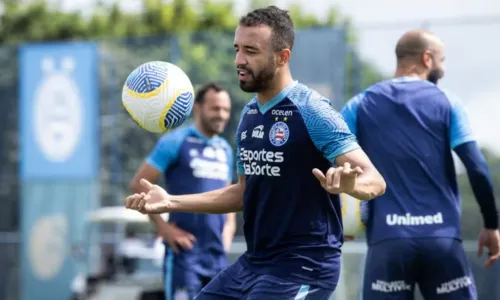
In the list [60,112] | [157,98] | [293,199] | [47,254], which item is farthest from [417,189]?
[60,112]

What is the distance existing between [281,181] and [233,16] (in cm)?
3089

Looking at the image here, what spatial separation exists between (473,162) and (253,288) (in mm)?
2101

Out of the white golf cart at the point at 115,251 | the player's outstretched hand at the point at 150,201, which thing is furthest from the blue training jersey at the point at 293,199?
the white golf cart at the point at 115,251

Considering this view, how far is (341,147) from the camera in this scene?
16.1ft

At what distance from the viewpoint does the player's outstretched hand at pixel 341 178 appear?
14.6 ft

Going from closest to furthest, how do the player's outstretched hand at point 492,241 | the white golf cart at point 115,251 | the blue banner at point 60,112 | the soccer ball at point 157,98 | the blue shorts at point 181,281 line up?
1. the soccer ball at point 157,98
2. the player's outstretched hand at point 492,241
3. the blue shorts at point 181,281
4. the white golf cart at point 115,251
5. the blue banner at point 60,112

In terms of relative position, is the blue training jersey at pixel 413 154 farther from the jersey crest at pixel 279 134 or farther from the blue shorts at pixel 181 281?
the blue shorts at pixel 181 281

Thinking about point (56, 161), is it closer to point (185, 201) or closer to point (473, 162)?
point (473, 162)

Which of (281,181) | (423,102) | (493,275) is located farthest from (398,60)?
(493,275)

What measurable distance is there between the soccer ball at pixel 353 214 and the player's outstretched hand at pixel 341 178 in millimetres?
2019

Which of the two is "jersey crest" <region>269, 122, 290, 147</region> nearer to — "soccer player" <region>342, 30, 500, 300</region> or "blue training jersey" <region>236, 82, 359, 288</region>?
"blue training jersey" <region>236, 82, 359, 288</region>

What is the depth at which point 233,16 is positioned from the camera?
3566cm

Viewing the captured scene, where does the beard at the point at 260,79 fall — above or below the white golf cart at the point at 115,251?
above

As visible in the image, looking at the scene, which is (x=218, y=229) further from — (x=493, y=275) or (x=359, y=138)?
(x=493, y=275)
